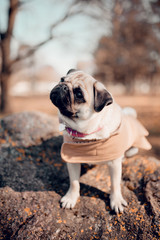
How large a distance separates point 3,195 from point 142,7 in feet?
29.8

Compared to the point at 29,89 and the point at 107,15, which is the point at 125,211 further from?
the point at 29,89

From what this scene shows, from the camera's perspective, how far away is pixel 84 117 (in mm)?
2088

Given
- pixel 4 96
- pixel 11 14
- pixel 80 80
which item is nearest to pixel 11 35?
pixel 11 14

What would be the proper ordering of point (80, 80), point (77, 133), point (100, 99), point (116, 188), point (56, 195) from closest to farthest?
point (100, 99)
point (80, 80)
point (77, 133)
point (116, 188)
point (56, 195)

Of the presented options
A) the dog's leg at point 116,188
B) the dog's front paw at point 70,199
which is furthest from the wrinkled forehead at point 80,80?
the dog's front paw at point 70,199

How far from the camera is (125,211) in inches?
91.1

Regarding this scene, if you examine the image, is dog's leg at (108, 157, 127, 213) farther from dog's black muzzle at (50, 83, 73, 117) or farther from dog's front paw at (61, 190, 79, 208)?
dog's black muzzle at (50, 83, 73, 117)

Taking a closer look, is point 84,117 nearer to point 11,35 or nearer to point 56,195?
point 56,195

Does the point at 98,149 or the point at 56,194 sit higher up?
the point at 98,149

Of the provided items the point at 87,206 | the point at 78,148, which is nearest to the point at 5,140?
the point at 78,148

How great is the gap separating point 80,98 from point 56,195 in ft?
4.55

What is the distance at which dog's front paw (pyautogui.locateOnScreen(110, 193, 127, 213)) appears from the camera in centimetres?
232

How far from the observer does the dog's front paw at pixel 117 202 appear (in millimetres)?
2318

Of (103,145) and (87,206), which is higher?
(103,145)
